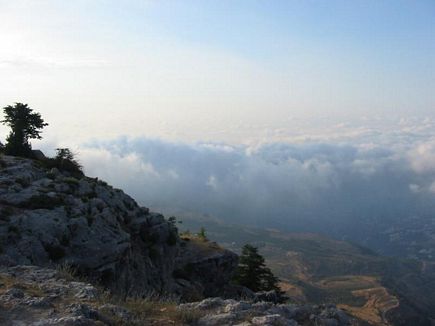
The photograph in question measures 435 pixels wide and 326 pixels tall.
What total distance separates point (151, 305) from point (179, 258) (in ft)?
120

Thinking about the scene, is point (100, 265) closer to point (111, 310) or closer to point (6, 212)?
point (6, 212)

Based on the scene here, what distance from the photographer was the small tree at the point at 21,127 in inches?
1863

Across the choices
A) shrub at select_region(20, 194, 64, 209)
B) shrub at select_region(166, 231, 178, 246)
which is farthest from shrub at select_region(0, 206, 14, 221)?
shrub at select_region(166, 231, 178, 246)

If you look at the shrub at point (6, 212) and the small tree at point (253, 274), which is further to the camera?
the small tree at point (253, 274)

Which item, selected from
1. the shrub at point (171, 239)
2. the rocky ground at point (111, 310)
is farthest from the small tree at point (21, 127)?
the rocky ground at point (111, 310)

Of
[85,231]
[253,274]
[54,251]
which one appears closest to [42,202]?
[85,231]

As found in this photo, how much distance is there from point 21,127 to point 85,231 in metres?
21.1

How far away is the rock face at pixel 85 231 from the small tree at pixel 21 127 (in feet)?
23.9

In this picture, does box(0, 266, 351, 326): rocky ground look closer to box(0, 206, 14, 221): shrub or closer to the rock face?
the rock face

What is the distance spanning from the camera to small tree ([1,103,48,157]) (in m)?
47.3

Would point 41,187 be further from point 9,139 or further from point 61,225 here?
point 9,139

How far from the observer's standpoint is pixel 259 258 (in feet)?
233

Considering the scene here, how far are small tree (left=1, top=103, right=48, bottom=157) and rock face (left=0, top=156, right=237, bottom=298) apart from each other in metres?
7.29

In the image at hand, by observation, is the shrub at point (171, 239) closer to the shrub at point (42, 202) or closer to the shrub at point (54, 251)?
the shrub at point (42, 202)
